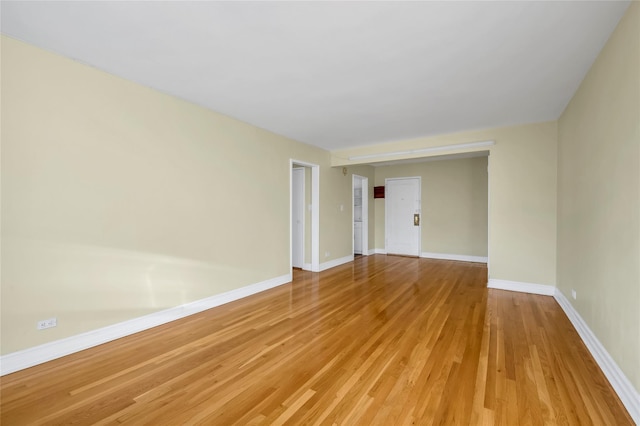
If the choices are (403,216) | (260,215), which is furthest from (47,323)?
(403,216)

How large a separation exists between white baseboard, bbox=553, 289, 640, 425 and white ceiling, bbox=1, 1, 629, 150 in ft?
7.80

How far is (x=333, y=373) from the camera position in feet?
6.84

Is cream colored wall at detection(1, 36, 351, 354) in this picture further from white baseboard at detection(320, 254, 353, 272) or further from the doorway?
white baseboard at detection(320, 254, 353, 272)

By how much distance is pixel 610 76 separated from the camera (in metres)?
2.12

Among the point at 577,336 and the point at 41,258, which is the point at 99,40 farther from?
the point at 577,336

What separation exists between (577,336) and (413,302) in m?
1.60

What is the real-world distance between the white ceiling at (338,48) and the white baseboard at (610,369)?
238cm

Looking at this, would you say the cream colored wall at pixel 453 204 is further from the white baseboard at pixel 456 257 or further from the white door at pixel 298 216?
the white door at pixel 298 216

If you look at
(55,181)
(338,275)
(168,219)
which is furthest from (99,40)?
(338,275)

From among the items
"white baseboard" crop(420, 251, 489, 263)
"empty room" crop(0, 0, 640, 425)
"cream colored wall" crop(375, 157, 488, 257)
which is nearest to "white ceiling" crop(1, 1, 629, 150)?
"empty room" crop(0, 0, 640, 425)

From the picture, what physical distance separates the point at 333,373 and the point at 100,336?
7.14ft

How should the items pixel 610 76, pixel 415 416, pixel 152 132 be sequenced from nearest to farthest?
pixel 415 416 < pixel 610 76 < pixel 152 132

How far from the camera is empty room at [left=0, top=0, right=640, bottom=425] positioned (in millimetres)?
1787

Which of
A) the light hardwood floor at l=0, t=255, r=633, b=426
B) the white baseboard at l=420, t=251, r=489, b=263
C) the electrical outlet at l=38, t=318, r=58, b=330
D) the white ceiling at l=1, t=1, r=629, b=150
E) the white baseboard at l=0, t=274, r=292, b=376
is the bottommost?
the light hardwood floor at l=0, t=255, r=633, b=426
